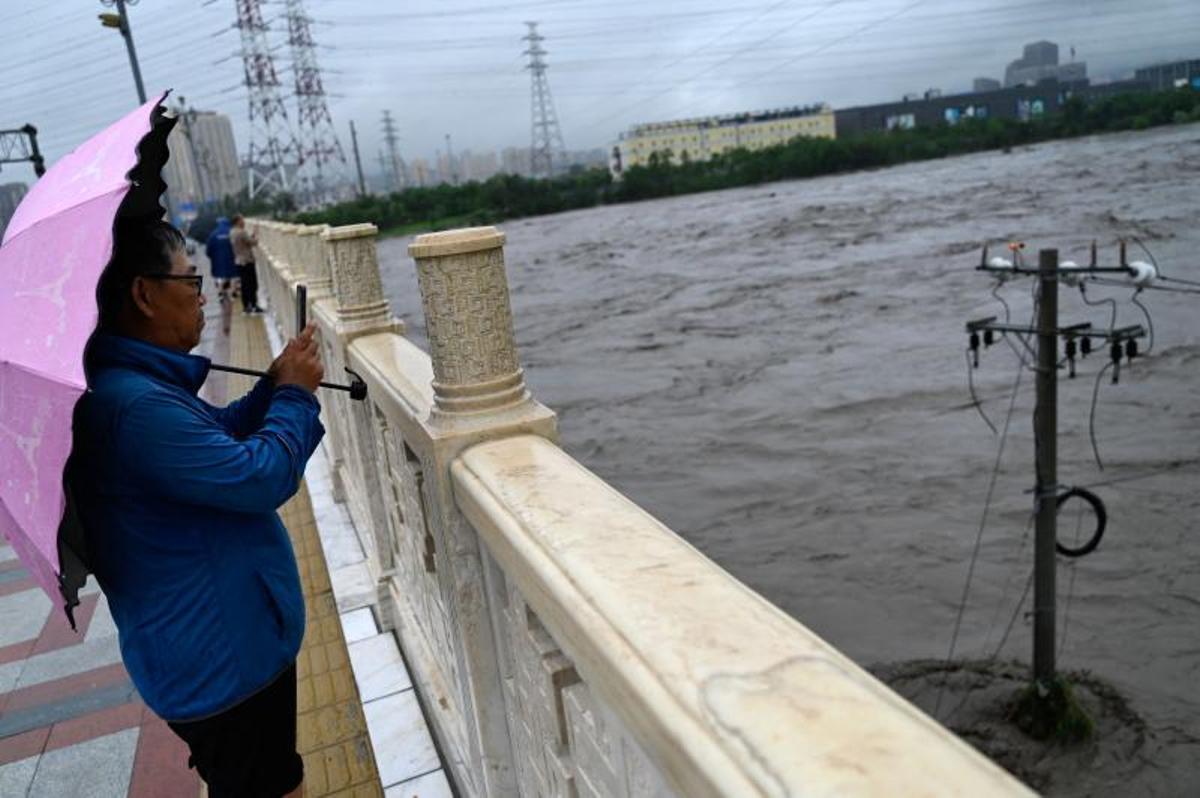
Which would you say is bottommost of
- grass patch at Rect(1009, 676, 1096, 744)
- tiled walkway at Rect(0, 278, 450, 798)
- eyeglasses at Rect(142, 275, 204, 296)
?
grass patch at Rect(1009, 676, 1096, 744)

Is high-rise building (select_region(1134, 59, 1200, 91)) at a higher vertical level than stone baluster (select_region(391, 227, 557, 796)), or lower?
higher

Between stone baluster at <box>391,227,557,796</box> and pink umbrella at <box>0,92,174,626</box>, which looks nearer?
pink umbrella at <box>0,92,174,626</box>

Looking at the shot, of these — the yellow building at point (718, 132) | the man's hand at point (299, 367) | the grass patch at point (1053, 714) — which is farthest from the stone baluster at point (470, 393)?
the yellow building at point (718, 132)

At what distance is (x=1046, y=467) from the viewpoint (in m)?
8.80

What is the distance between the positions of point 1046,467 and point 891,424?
Result: 339 inches

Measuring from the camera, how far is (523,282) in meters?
33.4

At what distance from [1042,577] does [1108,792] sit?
216cm

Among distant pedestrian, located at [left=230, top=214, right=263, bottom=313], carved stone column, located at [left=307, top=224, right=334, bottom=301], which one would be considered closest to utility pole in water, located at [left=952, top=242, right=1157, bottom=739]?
carved stone column, located at [left=307, top=224, right=334, bottom=301]

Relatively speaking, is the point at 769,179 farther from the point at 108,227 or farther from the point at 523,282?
the point at 108,227

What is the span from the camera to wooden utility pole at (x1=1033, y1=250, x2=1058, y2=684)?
27.8 feet

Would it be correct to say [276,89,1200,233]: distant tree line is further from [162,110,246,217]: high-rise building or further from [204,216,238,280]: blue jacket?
[204,216,238,280]: blue jacket

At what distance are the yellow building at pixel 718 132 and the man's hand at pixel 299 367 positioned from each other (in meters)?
99.4

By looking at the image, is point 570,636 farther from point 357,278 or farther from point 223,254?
point 223,254

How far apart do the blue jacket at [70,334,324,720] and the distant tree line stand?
58846 mm
